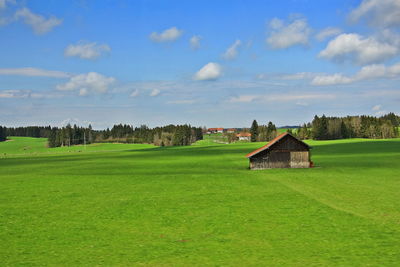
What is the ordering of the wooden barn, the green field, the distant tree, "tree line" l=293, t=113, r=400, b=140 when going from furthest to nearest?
1. the distant tree
2. "tree line" l=293, t=113, r=400, b=140
3. the wooden barn
4. the green field

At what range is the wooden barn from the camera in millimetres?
62594

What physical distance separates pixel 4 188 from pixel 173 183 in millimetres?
19607

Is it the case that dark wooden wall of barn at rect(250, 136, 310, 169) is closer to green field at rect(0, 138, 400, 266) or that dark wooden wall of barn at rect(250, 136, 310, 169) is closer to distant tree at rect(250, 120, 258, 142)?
green field at rect(0, 138, 400, 266)

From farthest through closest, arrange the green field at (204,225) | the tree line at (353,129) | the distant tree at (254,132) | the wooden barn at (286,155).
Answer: the distant tree at (254,132), the tree line at (353,129), the wooden barn at (286,155), the green field at (204,225)

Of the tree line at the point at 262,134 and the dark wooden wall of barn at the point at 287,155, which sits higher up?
the tree line at the point at 262,134

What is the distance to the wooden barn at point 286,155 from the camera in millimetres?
62594

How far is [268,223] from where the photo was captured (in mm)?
23484

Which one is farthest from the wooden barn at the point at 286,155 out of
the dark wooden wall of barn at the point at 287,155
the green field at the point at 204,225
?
the green field at the point at 204,225

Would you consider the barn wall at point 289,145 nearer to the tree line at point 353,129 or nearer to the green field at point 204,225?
the green field at point 204,225

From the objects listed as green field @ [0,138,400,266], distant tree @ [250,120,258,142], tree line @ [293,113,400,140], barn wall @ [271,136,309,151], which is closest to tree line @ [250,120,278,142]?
distant tree @ [250,120,258,142]

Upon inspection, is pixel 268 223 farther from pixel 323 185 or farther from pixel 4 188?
pixel 4 188

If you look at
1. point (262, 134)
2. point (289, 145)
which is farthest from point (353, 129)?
point (289, 145)

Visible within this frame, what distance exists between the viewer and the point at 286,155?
63.0 meters

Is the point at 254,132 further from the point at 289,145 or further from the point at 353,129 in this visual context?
the point at 289,145
